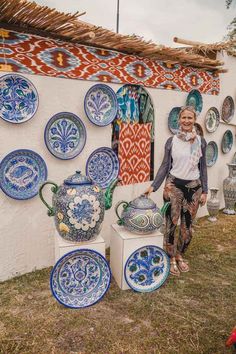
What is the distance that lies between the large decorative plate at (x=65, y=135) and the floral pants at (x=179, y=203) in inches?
36.8

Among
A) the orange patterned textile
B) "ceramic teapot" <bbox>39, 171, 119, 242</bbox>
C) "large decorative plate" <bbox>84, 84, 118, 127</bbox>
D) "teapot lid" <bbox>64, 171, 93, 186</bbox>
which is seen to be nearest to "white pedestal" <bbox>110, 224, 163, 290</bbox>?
"ceramic teapot" <bbox>39, 171, 119, 242</bbox>

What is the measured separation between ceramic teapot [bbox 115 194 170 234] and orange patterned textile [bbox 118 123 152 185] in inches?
35.8

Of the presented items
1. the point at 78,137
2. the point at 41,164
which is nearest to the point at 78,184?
the point at 41,164

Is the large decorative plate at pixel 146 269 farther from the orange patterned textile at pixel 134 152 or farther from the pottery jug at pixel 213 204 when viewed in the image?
the pottery jug at pixel 213 204

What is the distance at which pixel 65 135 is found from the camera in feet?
9.61

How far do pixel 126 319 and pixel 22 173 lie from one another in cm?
147

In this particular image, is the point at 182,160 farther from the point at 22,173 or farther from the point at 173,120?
the point at 22,173

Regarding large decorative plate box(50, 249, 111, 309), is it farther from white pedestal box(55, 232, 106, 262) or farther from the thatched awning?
the thatched awning

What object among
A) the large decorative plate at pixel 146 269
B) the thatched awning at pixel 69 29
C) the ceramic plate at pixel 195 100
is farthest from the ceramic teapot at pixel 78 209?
the ceramic plate at pixel 195 100

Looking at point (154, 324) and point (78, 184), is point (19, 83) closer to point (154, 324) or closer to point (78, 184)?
point (78, 184)

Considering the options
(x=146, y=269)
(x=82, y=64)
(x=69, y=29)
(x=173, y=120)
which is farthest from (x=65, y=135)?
(x=173, y=120)

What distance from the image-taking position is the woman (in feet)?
9.07

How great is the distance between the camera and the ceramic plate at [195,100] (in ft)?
13.3

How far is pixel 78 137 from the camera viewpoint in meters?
3.03
